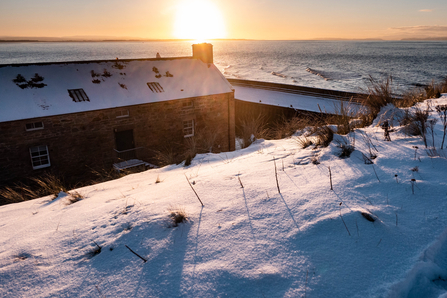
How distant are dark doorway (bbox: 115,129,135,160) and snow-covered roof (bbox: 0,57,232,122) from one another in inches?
61.3

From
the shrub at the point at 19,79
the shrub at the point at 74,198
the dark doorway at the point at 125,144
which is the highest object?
the shrub at the point at 19,79

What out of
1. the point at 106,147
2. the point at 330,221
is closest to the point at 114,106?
the point at 106,147

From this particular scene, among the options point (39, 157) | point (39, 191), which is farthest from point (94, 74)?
point (39, 191)

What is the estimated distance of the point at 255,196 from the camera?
118 inches

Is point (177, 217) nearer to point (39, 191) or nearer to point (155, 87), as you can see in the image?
point (39, 191)

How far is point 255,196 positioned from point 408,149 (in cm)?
226

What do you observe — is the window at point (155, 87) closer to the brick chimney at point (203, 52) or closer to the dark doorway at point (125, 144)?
the dark doorway at point (125, 144)

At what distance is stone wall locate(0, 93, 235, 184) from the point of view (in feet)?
39.0

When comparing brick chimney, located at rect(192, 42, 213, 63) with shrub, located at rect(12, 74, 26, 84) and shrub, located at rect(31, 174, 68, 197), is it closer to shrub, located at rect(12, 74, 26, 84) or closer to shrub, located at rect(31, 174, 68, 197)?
shrub, located at rect(12, 74, 26, 84)

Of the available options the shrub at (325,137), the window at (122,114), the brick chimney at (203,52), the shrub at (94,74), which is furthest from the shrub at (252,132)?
the shrub at (94,74)

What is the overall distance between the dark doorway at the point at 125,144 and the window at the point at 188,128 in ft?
10.8

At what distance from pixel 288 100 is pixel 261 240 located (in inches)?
935

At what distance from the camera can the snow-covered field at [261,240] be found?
6.02 feet

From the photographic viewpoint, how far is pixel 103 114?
44.8 ft
